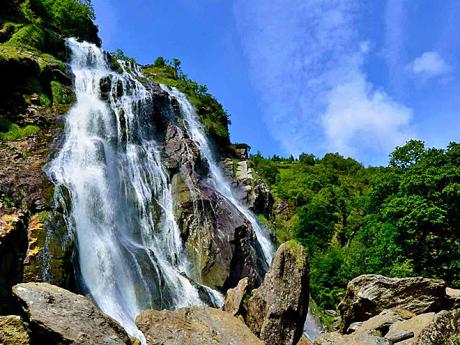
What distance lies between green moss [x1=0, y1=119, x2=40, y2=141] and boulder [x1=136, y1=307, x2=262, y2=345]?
21.8 m

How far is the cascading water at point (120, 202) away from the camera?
A: 23719mm

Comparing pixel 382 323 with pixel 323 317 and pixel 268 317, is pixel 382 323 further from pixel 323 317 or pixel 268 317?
pixel 323 317

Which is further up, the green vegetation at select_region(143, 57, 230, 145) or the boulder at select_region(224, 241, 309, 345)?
the green vegetation at select_region(143, 57, 230, 145)

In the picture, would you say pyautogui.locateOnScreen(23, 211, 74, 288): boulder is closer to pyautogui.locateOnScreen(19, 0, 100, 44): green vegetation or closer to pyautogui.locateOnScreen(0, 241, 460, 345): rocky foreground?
pyautogui.locateOnScreen(0, 241, 460, 345): rocky foreground

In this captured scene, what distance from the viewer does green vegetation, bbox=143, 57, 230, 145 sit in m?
53.1

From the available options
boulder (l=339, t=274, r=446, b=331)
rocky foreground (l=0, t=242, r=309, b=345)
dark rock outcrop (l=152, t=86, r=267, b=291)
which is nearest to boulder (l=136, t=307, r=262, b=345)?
rocky foreground (l=0, t=242, r=309, b=345)

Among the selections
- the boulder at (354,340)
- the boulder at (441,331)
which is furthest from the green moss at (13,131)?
the boulder at (441,331)

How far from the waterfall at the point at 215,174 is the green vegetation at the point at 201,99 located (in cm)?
165

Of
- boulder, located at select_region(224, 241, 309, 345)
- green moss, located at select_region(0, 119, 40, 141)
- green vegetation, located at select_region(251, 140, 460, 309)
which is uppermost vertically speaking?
green moss, located at select_region(0, 119, 40, 141)

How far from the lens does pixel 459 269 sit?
97.1 feet

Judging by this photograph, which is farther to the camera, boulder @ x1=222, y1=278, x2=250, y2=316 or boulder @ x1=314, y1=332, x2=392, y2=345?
boulder @ x1=222, y1=278, x2=250, y2=316

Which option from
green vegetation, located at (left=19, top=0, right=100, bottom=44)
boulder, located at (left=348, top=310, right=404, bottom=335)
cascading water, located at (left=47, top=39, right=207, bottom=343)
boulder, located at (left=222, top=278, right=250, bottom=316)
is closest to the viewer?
boulder, located at (left=348, top=310, right=404, bottom=335)

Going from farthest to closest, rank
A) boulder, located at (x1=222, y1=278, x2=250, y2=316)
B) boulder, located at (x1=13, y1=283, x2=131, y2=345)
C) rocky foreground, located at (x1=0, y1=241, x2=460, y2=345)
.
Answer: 1. boulder, located at (x1=222, y1=278, x2=250, y2=316)
2. rocky foreground, located at (x1=0, y1=241, x2=460, y2=345)
3. boulder, located at (x1=13, y1=283, x2=131, y2=345)

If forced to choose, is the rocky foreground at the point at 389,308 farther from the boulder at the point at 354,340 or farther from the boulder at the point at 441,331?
the boulder at the point at 441,331
